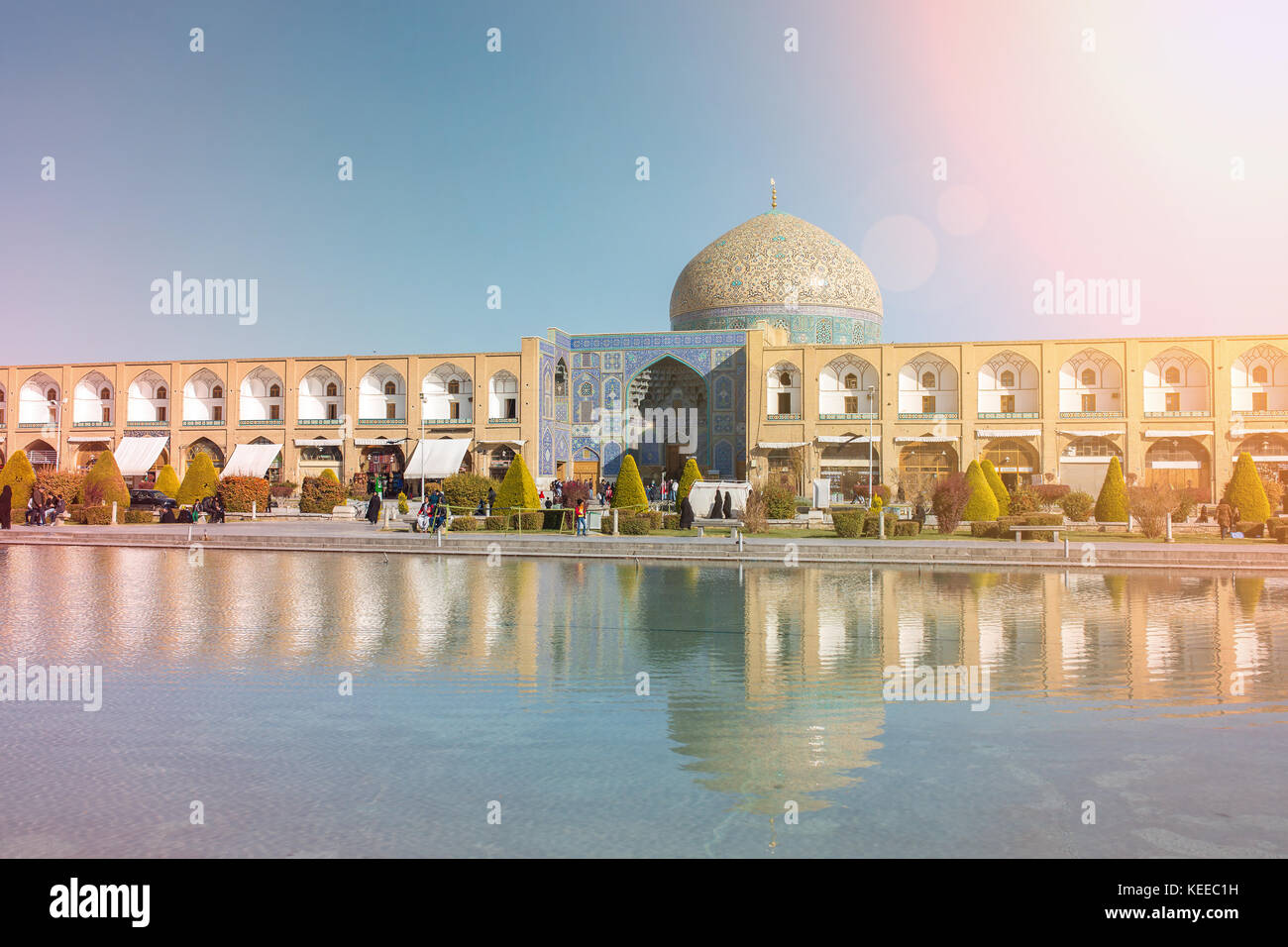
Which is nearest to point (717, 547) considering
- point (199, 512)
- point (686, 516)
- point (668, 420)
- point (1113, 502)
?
point (686, 516)

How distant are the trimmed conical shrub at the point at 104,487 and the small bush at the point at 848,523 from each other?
15.5 m

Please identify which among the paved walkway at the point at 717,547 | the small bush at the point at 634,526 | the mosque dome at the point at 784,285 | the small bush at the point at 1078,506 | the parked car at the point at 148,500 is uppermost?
the mosque dome at the point at 784,285

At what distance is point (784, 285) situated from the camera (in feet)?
100

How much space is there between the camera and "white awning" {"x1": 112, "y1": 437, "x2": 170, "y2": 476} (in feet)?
101

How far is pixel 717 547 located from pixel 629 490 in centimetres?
651

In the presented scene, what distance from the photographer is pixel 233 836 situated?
3004 millimetres

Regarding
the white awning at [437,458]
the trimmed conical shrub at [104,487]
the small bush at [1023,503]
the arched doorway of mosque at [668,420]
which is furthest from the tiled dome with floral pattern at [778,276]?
the trimmed conical shrub at [104,487]

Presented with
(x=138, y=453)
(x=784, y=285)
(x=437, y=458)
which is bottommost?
(x=437, y=458)

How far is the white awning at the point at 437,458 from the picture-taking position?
29.2 meters

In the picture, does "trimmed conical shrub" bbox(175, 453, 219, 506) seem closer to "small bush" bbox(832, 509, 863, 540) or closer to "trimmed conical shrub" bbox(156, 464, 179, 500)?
"trimmed conical shrub" bbox(156, 464, 179, 500)

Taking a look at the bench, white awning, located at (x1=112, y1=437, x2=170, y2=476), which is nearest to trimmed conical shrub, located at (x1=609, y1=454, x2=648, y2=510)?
the bench

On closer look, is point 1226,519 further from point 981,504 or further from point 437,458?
point 437,458

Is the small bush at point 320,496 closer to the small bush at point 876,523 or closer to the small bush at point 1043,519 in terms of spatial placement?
the small bush at point 876,523
